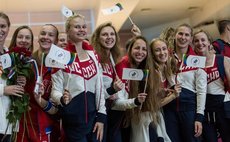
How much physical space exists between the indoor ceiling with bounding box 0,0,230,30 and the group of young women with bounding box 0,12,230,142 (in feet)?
14.5

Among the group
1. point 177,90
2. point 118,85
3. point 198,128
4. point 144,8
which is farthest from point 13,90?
point 144,8

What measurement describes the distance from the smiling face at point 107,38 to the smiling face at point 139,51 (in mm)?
191

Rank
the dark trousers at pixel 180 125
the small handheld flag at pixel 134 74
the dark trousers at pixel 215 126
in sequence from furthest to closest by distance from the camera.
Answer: the dark trousers at pixel 215 126, the dark trousers at pixel 180 125, the small handheld flag at pixel 134 74

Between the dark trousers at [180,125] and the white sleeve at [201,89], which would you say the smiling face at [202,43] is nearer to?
the white sleeve at [201,89]

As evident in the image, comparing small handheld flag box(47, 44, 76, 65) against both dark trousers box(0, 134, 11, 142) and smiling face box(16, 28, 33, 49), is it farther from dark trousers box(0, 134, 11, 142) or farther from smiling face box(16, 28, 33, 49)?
dark trousers box(0, 134, 11, 142)

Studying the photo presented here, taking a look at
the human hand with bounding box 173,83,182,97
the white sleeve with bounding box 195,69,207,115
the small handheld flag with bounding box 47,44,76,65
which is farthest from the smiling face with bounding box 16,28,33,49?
the white sleeve with bounding box 195,69,207,115

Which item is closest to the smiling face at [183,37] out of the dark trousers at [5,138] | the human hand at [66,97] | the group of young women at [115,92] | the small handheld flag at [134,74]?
the group of young women at [115,92]

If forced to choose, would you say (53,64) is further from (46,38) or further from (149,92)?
(149,92)

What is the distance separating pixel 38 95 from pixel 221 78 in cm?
165

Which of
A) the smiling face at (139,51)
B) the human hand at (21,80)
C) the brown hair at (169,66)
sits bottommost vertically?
the human hand at (21,80)

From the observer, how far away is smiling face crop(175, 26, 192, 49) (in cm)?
305

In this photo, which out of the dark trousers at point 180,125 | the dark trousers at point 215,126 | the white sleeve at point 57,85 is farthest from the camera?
the dark trousers at point 215,126

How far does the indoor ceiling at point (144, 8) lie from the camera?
7.64 meters

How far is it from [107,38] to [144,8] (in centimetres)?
622
